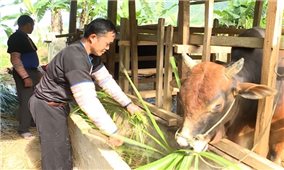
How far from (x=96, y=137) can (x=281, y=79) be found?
5.75ft

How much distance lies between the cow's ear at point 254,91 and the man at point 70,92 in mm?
1126

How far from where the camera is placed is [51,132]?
3621mm

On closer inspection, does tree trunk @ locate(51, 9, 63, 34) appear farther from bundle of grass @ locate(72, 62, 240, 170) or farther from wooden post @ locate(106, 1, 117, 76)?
bundle of grass @ locate(72, 62, 240, 170)

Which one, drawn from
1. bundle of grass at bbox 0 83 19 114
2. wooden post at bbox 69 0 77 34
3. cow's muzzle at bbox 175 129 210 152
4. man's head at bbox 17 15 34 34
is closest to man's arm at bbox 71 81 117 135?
cow's muzzle at bbox 175 129 210 152

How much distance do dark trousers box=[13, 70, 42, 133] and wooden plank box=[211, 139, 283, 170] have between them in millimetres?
3870

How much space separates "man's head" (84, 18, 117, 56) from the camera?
309 cm

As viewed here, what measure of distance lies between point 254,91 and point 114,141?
127 cm

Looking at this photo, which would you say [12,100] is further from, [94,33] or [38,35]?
[38,35]

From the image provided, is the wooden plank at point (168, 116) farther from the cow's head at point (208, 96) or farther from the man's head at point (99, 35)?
the man's head at point (99, 35)

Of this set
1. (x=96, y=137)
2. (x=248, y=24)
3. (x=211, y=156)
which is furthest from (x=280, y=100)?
(x=248, y=24)

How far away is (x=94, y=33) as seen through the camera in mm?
3127

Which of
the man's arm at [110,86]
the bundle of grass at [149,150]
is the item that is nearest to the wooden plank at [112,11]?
the bundle of grass at [149,150]

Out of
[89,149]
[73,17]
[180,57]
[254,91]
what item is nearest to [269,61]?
[254,91]

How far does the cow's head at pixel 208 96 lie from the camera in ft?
7.91
